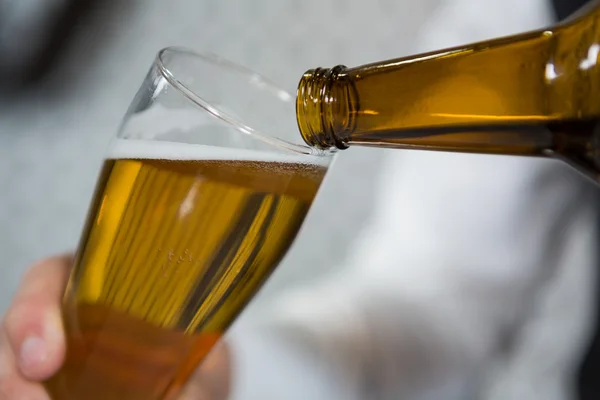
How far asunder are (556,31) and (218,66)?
24 cm

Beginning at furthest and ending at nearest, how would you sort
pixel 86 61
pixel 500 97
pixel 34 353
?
pixel 86 61 → pixel 34 353 → pixel 500 97

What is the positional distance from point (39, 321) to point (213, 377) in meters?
0.16

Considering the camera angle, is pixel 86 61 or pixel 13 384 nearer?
pixel 13 384

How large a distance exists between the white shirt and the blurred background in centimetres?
15

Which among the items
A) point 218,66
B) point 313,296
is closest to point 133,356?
point 218,66

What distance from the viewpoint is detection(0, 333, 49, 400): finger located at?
1.35 ft

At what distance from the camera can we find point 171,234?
33cm

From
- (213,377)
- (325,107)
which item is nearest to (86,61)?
(213,377)

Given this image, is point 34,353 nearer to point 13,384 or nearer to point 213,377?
point 13,384

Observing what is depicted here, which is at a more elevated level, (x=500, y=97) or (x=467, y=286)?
(x=500, y=97)

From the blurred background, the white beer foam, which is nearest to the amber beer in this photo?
the white beer foam

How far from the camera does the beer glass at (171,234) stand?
325mm

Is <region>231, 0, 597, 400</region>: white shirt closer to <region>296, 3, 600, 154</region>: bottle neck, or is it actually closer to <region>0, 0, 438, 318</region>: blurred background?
<region>0, 0, 438, 318</region>: blurred background

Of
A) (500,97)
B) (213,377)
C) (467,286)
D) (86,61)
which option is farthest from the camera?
(86,61)
